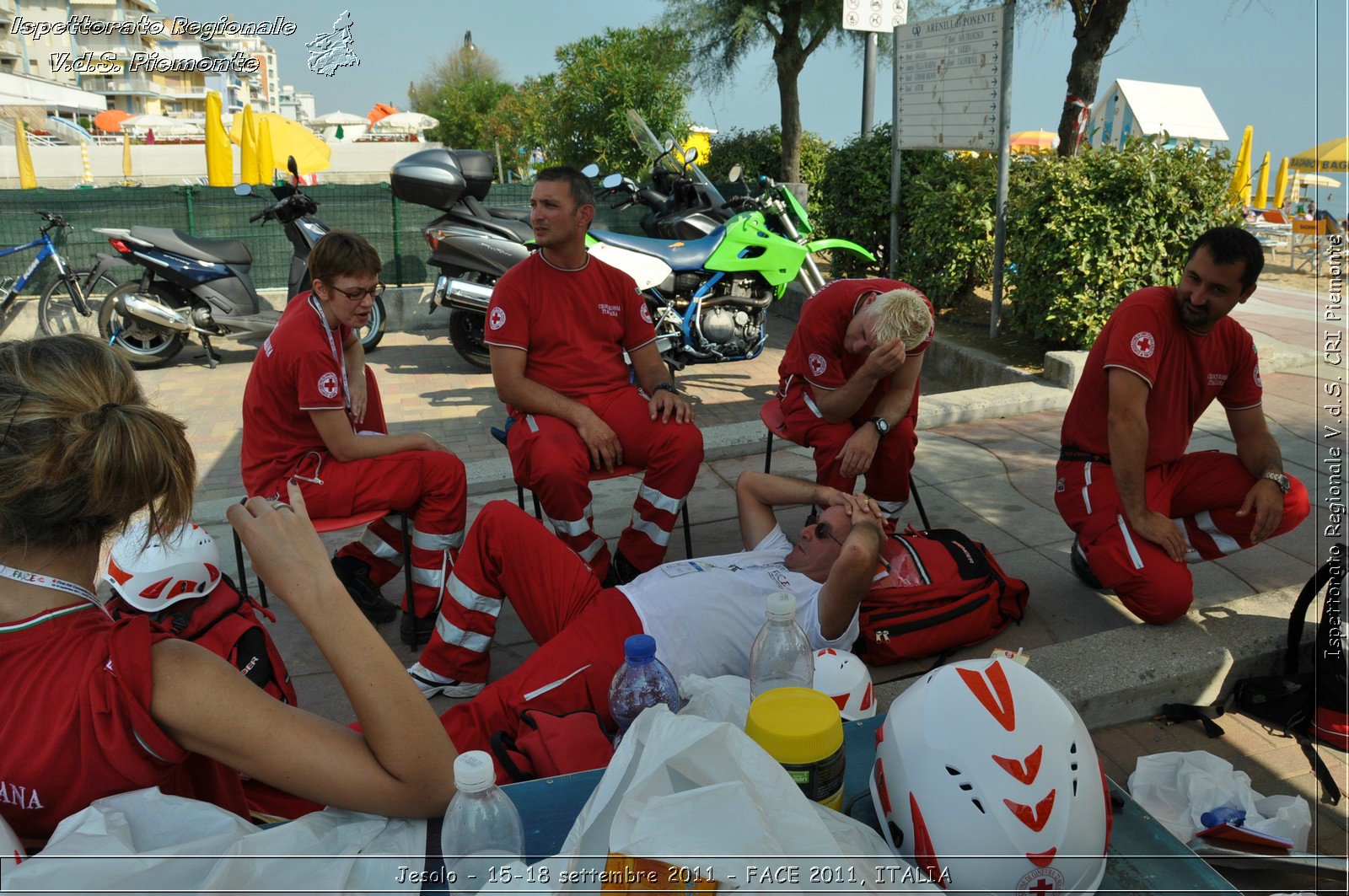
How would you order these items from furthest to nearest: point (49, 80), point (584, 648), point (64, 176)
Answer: point (49, 80) → point (64, 176) → point (584, 648)

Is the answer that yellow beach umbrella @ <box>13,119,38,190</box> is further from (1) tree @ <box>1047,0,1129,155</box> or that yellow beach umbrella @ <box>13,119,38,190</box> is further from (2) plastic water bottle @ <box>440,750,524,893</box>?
(2) plastic water bottle @ <box>440,750,524,893</box>

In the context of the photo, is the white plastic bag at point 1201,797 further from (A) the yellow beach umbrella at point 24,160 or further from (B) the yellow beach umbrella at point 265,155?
(A) the yellow beach umbrella at point 24,160

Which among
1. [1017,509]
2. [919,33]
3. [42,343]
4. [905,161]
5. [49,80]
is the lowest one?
[1017,509]

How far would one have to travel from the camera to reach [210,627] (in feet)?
7.94

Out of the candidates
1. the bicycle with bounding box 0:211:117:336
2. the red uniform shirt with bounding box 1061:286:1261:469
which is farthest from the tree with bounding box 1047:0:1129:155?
the bicycle with bounding box 0:211:117:336

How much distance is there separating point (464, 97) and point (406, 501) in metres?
39.4

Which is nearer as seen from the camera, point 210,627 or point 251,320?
point 210,627

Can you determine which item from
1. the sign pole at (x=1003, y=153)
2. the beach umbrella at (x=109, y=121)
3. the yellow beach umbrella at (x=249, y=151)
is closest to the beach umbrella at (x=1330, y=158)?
the sign pole at (x=1003, y=153)

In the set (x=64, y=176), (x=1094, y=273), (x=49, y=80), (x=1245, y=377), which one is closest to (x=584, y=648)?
(x=1245, y=377)

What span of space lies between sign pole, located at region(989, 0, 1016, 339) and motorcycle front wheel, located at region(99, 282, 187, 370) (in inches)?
282

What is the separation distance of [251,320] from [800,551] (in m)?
6.91

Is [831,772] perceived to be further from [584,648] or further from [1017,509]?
[1017,509]

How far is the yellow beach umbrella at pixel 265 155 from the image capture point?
12.7 m

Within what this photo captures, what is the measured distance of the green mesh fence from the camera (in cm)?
962
